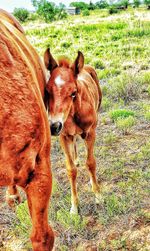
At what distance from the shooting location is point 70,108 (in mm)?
4012

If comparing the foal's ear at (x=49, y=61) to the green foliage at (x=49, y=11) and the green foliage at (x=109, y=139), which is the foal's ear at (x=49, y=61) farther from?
the green foliage at (x=49, y=11)

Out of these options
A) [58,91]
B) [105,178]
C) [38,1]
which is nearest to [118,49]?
[105,178]

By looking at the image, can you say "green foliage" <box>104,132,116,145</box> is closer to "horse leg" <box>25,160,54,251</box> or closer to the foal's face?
the foal's face

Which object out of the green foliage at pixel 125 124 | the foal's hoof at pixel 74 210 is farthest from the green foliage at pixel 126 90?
the foal's hoof at pixel 74 210

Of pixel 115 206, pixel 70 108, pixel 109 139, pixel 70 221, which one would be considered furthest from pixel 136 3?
pixel 70 221

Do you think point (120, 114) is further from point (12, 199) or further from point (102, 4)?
point (102, 4)

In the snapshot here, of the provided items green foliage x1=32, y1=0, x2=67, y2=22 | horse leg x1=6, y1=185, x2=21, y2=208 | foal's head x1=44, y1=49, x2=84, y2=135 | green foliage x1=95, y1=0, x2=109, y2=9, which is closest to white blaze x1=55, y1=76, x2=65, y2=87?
foal's head x1=44, y1=49, x2=84, y2=135

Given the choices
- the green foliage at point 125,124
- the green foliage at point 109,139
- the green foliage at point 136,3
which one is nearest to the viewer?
the green foliage at point 109,139

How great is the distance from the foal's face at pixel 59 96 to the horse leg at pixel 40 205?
151 centimetres

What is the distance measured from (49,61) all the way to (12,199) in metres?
1.42

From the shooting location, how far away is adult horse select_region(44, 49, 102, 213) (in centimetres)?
365

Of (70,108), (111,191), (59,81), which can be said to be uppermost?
(59,81)

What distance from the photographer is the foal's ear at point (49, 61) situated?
153 inches

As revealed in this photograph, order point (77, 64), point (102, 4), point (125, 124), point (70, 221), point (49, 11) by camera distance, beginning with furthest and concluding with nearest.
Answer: point (102, 4)
point (49, 11)
point (125, 124)
point (77, 64)
point (70, 221)
